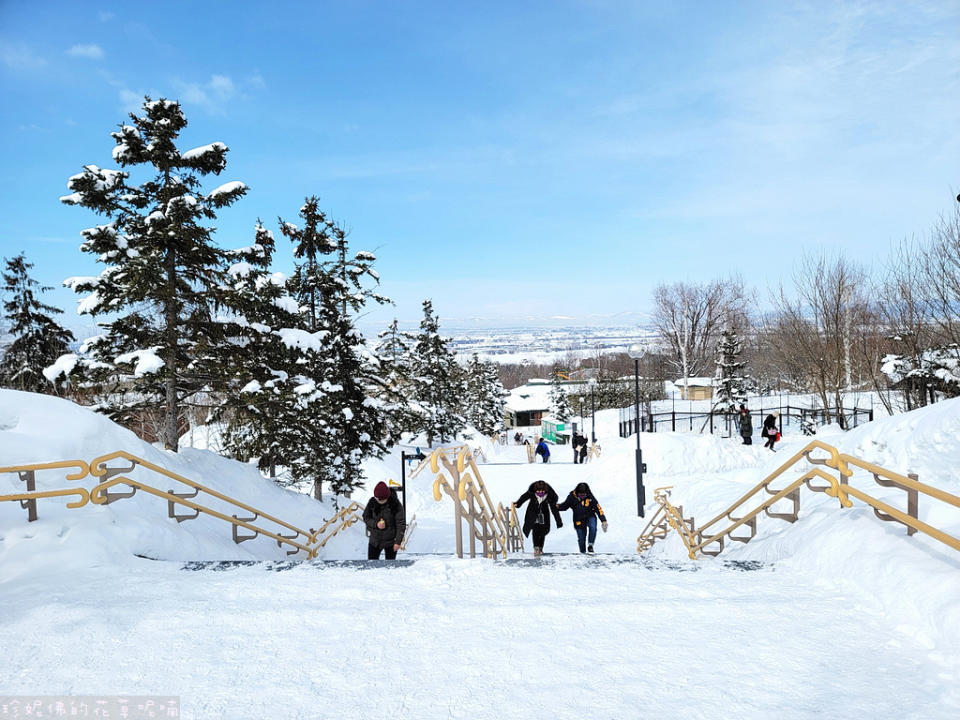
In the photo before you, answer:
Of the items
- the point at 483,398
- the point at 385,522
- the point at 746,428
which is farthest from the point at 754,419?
the point at 385,522

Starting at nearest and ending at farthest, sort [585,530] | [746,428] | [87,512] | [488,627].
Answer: [488,627] → [87,512] → [585,530] → [746,428]

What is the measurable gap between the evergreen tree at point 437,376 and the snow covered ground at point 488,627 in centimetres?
3192

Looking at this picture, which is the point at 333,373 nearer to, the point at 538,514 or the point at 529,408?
the point at 538,514

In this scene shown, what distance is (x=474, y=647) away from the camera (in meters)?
3.93

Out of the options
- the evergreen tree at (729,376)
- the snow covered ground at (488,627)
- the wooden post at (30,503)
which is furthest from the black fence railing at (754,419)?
the wooden post at (30,503)

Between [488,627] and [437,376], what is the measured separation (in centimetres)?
3658

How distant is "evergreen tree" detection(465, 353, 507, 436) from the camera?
57.6 metres

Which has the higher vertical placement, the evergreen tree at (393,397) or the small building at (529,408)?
the evergreen tree at (393,397)

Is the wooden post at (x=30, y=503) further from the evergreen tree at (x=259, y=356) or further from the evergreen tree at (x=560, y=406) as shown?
the evergreen tree at (x=560, y=406)

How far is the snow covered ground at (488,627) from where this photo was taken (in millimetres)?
3305

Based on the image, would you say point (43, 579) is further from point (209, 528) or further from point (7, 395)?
point (7, 395)

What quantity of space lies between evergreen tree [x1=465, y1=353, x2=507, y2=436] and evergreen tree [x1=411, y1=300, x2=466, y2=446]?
43.2 feet

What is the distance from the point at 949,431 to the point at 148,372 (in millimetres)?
16500

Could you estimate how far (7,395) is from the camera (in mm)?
9094
